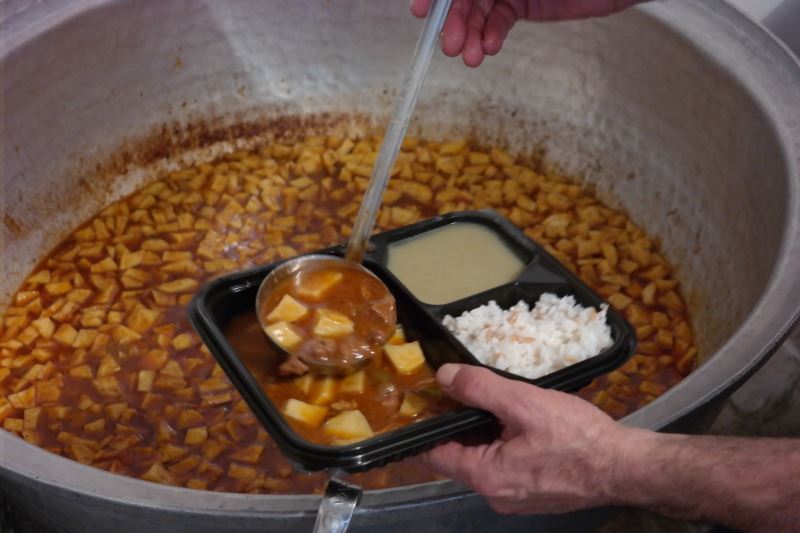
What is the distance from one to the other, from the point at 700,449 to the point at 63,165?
1458 millimetres

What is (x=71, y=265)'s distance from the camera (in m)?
1.72

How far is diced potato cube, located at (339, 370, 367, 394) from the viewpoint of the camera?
1.06m

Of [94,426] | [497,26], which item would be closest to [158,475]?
[94,426]

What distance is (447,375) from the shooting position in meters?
0.99

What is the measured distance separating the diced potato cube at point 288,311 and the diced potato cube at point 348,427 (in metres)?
0.16

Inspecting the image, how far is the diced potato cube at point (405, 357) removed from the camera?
109 cm

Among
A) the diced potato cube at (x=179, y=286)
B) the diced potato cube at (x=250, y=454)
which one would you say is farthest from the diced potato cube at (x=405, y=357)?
the diced potato cube at (x=179, y=286)

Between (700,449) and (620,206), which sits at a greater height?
(700,449)

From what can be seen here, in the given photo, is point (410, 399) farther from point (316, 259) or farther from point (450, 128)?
point (450, 128)

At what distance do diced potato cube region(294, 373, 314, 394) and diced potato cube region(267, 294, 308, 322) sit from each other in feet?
0.28

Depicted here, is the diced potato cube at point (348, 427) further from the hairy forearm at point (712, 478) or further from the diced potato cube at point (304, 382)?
the hairy forearm at point (712, 478)

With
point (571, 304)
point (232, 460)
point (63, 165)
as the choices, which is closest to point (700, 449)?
point (571, 304)

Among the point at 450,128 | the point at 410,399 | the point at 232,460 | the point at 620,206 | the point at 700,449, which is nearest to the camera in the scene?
the point at 700,449

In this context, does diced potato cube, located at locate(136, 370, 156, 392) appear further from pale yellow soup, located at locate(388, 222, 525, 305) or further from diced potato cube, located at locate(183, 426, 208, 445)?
pale yellow soup, located at locate(388, 222, 525, 305)
